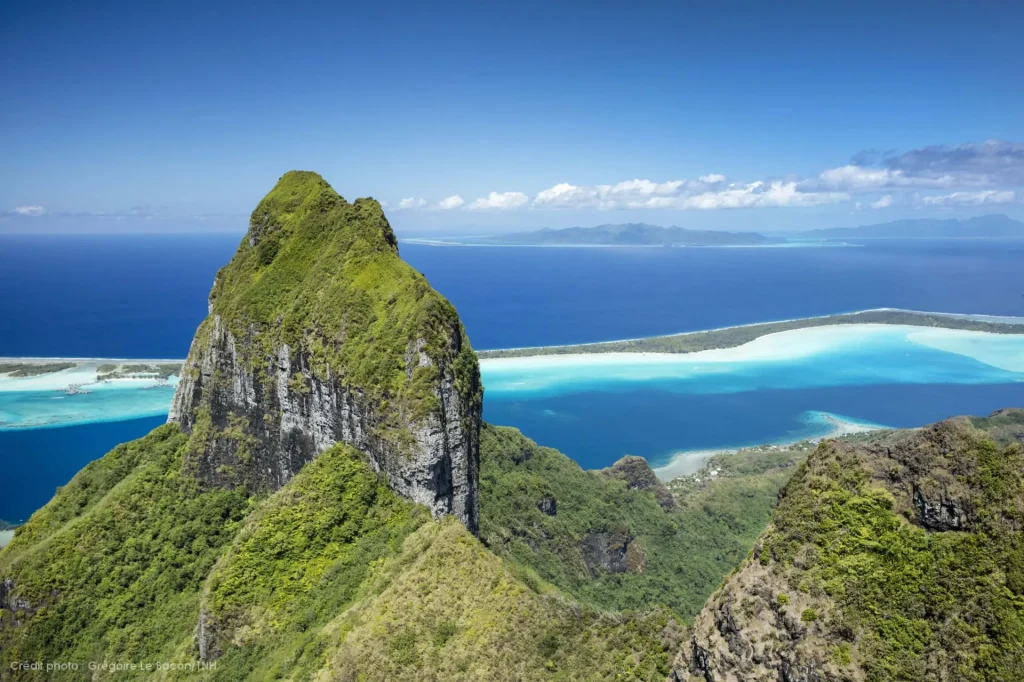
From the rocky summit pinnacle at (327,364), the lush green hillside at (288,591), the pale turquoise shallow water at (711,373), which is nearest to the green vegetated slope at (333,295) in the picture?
the rocky summit pinnacle at (327,364)

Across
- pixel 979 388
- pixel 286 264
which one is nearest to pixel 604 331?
pixel 979 388

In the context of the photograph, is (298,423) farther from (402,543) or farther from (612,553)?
(612,553)

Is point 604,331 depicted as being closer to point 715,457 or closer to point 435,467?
point 715,457

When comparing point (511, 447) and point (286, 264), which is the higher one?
point (286, 264)

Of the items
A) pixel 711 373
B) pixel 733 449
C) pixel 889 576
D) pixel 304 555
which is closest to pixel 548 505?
pixel 304 555

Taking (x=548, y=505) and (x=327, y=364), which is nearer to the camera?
(x=327, y=364)

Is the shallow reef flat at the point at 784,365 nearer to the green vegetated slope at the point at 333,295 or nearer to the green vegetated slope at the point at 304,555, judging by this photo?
the green vegetated slope at the point at 333,295
